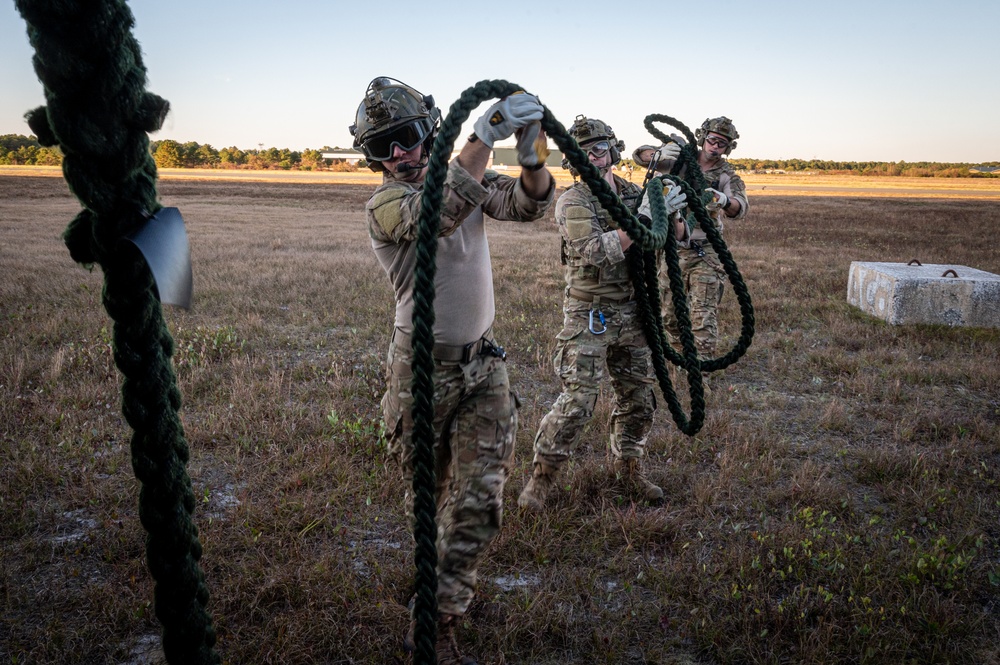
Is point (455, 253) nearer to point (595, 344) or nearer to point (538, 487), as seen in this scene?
point (595, 344)

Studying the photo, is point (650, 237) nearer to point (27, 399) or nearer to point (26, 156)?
point (27, 399)

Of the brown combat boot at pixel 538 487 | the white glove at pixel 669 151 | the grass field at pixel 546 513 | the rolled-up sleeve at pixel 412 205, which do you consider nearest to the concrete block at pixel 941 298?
the grass field at pixel 546 513

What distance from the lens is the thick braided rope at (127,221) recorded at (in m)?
1.10

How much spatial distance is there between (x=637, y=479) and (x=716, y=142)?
426cm

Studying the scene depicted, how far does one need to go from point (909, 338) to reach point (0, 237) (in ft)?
64.3

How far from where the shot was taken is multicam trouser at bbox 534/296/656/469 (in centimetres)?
451

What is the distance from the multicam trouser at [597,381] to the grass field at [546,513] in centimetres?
41

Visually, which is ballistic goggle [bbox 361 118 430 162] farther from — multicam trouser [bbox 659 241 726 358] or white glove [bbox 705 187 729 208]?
multicam trouser [bbox 659 241 726 358]

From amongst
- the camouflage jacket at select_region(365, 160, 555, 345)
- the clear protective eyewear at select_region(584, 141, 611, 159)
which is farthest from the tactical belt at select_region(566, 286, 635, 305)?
the camouflage jacket at select_region(365, 160, 555, 345)

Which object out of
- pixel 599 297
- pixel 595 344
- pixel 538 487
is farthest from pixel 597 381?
pixel 538 487

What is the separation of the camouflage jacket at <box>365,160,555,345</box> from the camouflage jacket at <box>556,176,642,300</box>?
4.22 ft

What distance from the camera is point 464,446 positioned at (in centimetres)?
324

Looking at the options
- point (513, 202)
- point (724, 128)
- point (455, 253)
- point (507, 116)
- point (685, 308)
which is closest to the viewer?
point (507, 116)

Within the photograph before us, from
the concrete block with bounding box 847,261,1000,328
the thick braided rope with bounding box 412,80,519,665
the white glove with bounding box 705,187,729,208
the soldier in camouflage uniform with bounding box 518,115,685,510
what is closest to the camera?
the thick braided rope with bounding box 412,80,519,665
